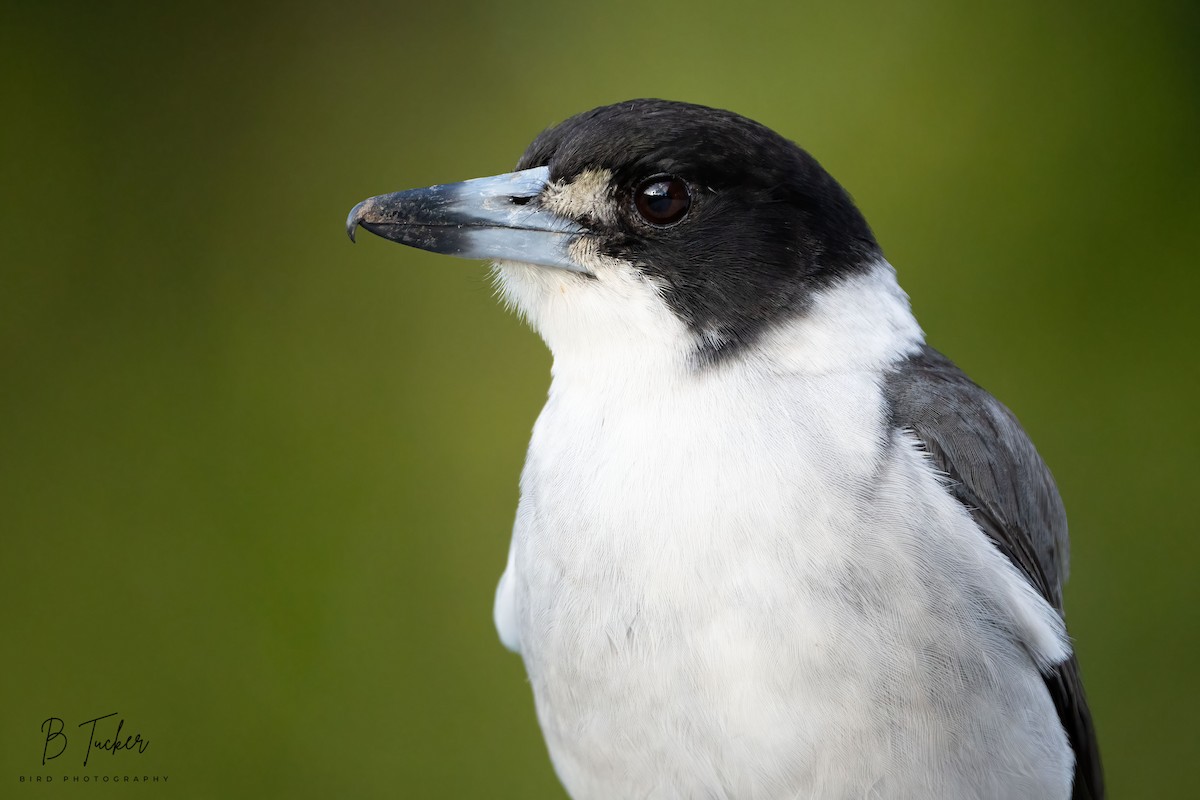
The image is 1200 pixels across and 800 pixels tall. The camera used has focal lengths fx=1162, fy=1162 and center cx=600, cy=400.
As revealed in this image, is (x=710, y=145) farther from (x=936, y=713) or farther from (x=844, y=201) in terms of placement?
(x=936, y=713)

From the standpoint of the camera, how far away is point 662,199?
1329 mm

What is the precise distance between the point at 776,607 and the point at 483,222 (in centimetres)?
55

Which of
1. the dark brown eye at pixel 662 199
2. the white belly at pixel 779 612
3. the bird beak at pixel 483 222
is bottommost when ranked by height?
the white belly at pixel 779 612

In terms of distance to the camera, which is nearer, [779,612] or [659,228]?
[779,612]

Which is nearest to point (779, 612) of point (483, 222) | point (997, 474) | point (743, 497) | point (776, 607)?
point (776, 607)

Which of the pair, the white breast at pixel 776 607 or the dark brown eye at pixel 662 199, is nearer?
the white breast at pixel 776 607

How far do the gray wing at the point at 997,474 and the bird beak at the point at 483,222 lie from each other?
0.43 meters

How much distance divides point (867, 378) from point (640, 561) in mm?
343

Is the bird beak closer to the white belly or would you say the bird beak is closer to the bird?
the bird

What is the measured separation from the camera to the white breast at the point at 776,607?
3.97ft

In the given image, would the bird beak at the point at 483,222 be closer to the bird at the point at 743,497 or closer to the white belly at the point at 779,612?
the bird at the point at 743,497

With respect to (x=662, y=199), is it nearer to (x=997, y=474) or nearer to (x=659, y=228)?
(x=659, y=228)

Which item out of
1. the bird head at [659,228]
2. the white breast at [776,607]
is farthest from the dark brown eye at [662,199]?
the white breast at [776,607]

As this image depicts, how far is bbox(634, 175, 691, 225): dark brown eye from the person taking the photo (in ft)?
4.35
